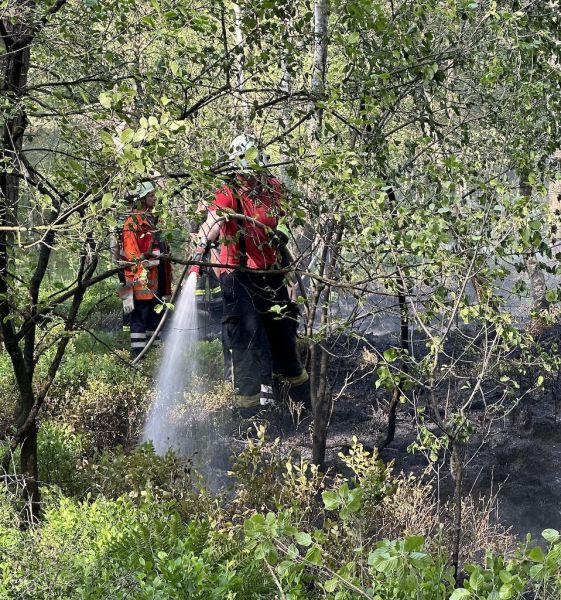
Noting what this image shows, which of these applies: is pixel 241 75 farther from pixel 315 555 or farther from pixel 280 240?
pixel 315 555

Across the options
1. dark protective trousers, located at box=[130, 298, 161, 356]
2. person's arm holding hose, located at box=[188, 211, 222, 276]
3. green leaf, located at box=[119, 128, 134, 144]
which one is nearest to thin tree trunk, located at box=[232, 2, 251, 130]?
person's arm holding hose, located at box=[188, 211, 222, 276]

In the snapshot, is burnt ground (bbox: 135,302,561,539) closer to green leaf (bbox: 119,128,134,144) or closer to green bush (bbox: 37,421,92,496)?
green bush (bbox: 37,421,92,496)

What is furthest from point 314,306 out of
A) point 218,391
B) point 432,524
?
point 218,391

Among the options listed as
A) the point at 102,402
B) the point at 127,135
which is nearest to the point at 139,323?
the point at 102,402

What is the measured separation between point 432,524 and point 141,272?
7.81 ft

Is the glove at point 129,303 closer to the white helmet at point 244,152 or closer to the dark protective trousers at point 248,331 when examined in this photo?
the dark protective trousers at point 248,331

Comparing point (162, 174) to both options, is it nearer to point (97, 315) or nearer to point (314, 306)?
point (314, 306)

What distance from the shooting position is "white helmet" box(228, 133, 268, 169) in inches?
137

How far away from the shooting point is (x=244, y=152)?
4.09 metres

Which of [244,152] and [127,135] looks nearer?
[127,135]

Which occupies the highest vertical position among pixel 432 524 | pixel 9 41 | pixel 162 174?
pixel 9 41

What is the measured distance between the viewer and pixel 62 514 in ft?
13.6

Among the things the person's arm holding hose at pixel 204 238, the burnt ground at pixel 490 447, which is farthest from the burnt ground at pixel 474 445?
the person's arm holding hose at pixel 204 238

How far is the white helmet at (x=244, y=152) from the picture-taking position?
3477 mm
